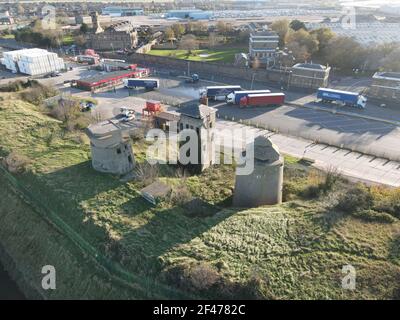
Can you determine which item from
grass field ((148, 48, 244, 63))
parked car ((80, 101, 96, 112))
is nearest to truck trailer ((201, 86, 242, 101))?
parked car ((80, 101, 96, 112))

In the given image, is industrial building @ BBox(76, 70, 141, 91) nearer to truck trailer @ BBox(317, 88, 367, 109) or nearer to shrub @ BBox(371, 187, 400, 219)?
truck trailer @ BBox(317, 88, 367, 109)

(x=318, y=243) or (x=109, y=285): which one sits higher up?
(x=318, y=243)

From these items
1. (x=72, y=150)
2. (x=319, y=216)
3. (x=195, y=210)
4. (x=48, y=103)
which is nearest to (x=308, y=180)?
(x=319, y=216)

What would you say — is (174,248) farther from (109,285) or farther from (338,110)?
(338,110)

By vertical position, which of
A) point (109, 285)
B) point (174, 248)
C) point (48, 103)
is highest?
point (48, 103)
